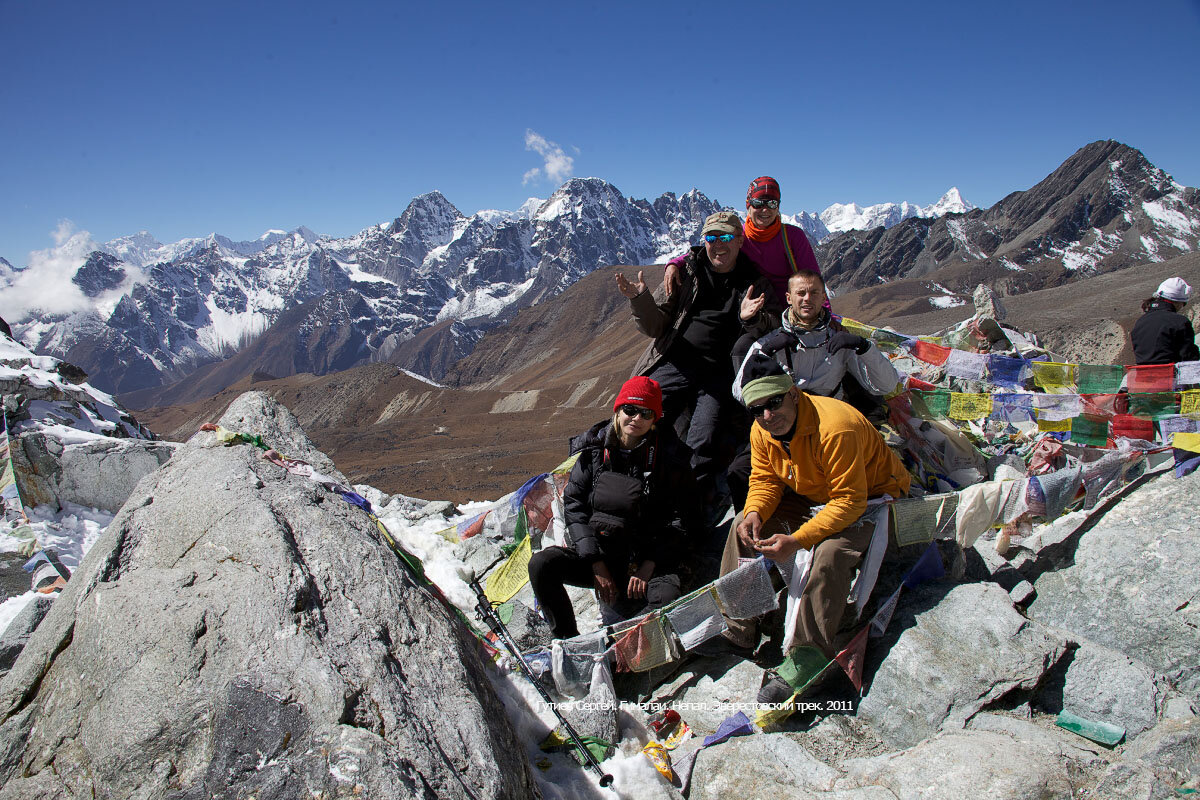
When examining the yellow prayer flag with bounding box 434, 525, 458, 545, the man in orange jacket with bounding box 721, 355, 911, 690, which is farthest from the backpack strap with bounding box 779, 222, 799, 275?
the yellow prayer flag with bounding box 434, 525, 458, 545

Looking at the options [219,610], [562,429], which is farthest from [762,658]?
[562,429]

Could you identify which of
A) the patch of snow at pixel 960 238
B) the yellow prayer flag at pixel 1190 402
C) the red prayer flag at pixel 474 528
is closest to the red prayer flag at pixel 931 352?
the yellow prayer flag at pixel 1190 402

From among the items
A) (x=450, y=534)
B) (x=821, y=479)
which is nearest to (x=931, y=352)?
(x=821, y=479)

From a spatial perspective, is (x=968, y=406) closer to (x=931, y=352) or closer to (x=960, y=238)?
(x=931, y=352)

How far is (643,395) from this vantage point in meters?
4.17

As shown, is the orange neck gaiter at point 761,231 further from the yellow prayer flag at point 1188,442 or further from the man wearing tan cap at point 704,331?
the yellow prayer flag at point 1188,442

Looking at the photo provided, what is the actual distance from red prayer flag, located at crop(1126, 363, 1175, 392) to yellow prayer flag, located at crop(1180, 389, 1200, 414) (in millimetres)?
137

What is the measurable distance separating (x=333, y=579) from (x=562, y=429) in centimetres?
2748

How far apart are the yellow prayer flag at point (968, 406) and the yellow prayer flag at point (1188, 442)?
2417 mm

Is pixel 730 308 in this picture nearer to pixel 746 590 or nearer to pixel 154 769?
pixel 746 590

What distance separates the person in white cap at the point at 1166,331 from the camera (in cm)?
596

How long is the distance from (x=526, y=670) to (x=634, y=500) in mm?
1262

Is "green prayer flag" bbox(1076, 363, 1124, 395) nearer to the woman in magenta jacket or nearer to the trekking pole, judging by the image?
the woman in magenta jacket

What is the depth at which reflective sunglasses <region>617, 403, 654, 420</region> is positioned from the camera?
4.17m
